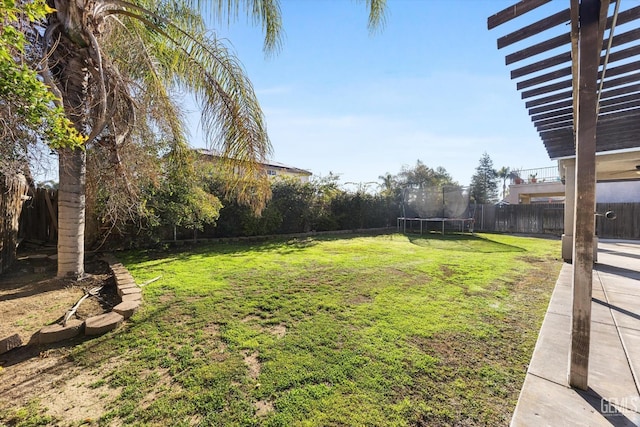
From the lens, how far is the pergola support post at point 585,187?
5.25ft

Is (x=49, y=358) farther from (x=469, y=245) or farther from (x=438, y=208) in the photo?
(x=438, y=208)

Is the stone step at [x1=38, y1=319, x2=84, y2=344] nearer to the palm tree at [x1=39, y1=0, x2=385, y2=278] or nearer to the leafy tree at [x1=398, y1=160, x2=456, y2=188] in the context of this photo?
the palm tree at [x1=39, y1=0, x2=385, y2=278]

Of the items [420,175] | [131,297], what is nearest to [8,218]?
[131,297]

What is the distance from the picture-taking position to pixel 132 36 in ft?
13.0

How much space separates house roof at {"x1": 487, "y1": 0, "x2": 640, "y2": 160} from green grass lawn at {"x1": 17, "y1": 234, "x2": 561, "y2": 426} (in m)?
2.46

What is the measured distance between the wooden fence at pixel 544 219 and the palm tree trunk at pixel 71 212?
1469 centimetres

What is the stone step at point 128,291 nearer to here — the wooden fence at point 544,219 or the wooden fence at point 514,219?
the wooden fence at point 514,219

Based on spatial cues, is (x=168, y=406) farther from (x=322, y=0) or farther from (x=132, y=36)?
(x=322, y=0)

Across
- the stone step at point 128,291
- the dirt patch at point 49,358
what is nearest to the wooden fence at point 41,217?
the dirt patch at point 49,358

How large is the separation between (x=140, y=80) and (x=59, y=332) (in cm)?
385

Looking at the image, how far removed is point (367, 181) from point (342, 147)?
2.24m

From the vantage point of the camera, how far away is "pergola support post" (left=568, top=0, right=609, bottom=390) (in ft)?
5.25

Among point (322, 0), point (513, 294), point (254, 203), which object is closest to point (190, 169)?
point (254, 203)

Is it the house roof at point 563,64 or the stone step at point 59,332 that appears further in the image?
the stone step at point 59,332
